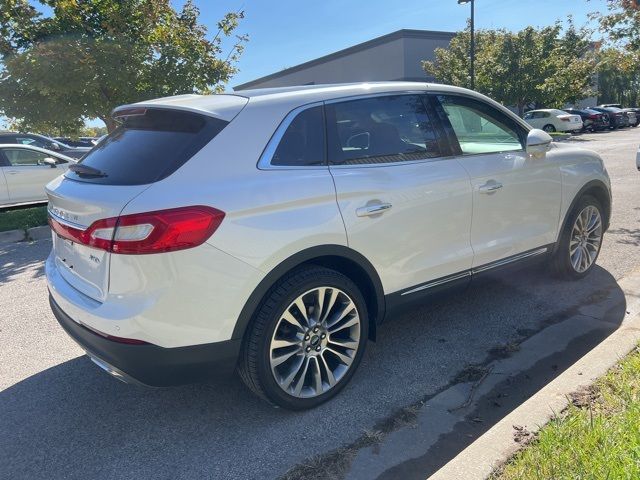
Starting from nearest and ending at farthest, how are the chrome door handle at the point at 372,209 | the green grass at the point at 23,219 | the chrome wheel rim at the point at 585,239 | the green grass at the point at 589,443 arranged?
the green grass at the point at 589,443
the chrome door handle at the point at 372,209
the chrome wheel rim at the point at 585,239
the green grass at the point at 23,219

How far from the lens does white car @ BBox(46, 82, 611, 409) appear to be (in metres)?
2.49

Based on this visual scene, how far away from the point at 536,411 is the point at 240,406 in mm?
1652

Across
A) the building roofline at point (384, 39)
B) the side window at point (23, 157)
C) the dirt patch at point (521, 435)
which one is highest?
the building roofline at point (384, 39)

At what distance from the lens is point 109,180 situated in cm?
274

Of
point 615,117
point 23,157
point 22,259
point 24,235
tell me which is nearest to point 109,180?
point 22,259

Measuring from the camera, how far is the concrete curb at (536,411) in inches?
93.0

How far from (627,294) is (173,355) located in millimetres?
3860

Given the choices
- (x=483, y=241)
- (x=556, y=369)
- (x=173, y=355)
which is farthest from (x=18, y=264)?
(x=556, y=369)

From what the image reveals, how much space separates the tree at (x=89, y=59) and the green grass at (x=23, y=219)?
2.20m

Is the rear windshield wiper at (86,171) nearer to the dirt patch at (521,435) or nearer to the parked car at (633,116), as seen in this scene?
the dirt patch at (521,435)

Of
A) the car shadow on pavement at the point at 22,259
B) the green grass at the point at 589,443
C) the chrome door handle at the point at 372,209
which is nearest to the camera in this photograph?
the green grass at the point at 589,443

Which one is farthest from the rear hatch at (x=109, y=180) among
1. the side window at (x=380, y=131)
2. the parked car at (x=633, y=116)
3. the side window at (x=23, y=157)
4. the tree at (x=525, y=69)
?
the parked car at (x=633, y=116)

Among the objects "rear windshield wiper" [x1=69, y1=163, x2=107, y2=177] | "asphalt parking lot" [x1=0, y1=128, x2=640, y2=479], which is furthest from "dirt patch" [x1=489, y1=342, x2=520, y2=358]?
"rear windshield wiper" [x1=69, y1=163, x2=107, y2=177]

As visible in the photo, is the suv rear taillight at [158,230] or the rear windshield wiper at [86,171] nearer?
the suv rear taillight at [158,230]
